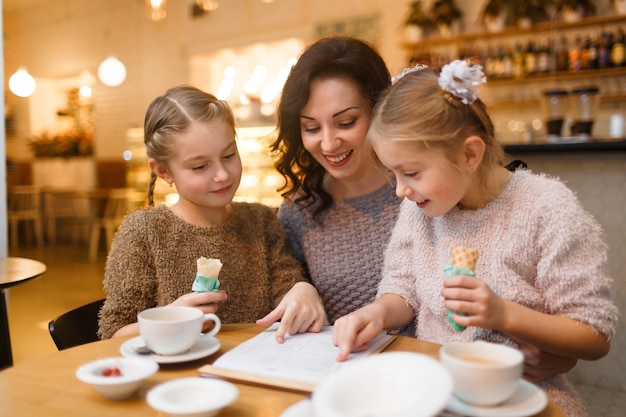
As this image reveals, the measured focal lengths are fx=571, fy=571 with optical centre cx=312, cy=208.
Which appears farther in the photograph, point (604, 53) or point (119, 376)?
point (604, 53)

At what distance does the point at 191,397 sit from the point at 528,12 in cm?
619

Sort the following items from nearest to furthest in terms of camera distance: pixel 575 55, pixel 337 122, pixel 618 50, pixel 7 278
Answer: pixel 337 122 < pixel 7 278 < pixel 618 50 < pixel 575 55

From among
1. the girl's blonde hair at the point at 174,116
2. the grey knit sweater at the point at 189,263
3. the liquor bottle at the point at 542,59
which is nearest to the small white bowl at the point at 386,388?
the grey knit sweater at the point at 189,263

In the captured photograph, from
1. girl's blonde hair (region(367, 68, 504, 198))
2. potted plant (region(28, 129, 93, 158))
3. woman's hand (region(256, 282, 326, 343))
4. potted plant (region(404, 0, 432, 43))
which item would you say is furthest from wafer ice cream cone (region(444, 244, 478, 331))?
potted plant (region(28, 129, 93, 158))

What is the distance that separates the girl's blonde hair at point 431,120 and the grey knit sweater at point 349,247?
2.32ft

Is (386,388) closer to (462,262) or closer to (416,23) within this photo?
(462,262)

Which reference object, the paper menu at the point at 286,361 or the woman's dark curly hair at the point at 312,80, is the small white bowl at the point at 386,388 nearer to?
the paper menu at the point at 286,361

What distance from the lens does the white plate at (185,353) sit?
47.7 inches

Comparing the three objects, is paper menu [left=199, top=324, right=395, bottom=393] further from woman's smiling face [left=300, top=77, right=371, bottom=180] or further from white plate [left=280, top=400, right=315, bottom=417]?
Answer: woman's smiling face [left=300, top=77, right=371, bottom=180]

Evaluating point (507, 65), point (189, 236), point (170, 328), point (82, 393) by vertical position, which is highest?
point (507, 65)

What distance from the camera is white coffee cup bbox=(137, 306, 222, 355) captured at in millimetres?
1178

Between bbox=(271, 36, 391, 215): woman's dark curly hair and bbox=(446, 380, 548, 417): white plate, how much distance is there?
123cm

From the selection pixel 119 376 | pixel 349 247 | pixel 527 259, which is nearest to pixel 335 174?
pixel 349 247

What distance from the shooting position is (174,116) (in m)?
1.79
